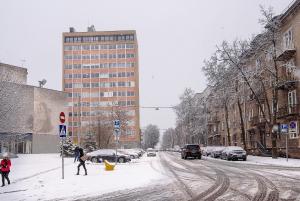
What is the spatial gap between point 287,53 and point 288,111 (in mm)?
5643

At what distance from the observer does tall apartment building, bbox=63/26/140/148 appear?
389ft

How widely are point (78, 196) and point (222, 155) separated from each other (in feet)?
112

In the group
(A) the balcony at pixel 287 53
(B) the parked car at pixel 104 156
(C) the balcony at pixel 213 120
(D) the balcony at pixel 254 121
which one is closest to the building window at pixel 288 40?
(A) the balcony at pixel 287 53

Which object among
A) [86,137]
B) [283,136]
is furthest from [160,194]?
[86,137]

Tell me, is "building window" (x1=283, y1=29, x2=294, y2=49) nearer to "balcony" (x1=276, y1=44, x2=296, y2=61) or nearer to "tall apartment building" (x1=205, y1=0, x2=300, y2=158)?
"tall apartment building" (x1=205, y1=0, x2=300, y2=158)

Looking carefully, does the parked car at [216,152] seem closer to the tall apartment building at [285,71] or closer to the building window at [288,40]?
the tall apartment building at [285,71]

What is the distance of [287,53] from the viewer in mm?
38062

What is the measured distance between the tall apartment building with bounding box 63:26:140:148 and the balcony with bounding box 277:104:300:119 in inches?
3128

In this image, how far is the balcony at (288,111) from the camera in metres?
37.0

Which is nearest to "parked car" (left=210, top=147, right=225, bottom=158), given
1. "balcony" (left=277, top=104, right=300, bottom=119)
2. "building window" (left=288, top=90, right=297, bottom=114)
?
"balcony" (left=277, top=104, right=300, bottom=119)

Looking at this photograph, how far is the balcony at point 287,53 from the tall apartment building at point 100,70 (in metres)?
80.7

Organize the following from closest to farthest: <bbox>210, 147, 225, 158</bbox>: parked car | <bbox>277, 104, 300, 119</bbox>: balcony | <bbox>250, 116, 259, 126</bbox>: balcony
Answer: <bbox>277, 104, 300, 119</bbox>: balcony
<bbox>210, 147, 225, 158</bbox>: parked car
<bbox>250, 116, 259, 126</bbox>: balcony

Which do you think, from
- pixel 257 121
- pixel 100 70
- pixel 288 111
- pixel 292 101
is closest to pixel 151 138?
pixel 100 70

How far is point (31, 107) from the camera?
73.1 metres
